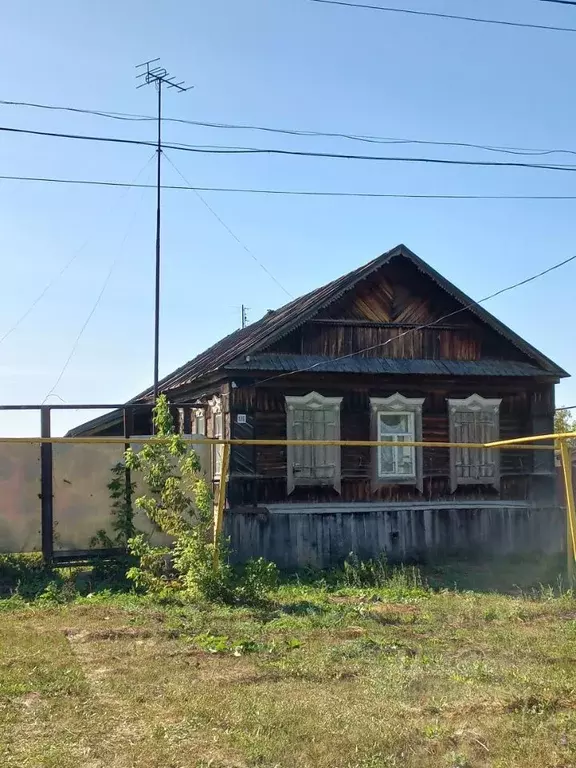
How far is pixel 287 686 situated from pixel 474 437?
10.4 m

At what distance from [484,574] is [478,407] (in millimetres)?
3789

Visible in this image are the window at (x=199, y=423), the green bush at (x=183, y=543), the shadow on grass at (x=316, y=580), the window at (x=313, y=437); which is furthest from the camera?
the window at (x=199, y=423)

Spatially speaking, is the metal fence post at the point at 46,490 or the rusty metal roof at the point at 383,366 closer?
the metal fence post at the point at 46,490

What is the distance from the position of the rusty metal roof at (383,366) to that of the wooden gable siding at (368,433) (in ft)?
0.92

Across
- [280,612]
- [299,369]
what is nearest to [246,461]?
[299,369]

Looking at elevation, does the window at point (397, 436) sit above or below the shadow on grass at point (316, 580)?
above

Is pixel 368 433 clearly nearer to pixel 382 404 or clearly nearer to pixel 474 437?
pixel 382 404

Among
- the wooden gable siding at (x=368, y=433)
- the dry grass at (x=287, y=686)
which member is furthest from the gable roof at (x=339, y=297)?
the dry grass at (x=287, y=686)

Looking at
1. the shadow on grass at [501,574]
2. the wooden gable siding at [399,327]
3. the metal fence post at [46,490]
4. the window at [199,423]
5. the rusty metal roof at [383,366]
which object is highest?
the wooden gable siding at [399,327]

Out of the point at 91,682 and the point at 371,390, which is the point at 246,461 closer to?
the point at 371,390

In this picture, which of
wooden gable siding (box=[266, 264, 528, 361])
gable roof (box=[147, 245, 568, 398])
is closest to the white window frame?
gable roof (box=[147, 245, 568, 398])

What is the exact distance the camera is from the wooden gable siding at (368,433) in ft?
47.8

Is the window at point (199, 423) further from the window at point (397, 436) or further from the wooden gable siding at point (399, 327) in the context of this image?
the window at point (397, 436)

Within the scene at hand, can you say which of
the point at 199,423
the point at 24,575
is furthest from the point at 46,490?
the point at 199,423
